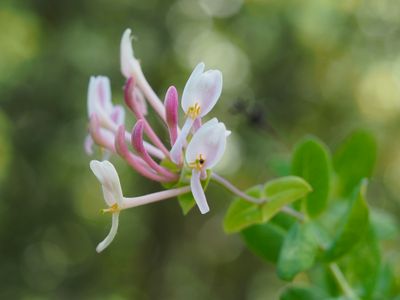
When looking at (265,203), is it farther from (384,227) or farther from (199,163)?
(384,227)

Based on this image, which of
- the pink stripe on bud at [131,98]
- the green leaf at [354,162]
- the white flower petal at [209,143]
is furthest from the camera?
the green leaf at [354,162]

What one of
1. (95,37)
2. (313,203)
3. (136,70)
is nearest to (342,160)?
(313,203)

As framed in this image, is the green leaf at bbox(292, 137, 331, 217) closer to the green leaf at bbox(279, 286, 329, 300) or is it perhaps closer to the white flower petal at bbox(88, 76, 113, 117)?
the green leaf at bbox(279, 286, 329, 300)

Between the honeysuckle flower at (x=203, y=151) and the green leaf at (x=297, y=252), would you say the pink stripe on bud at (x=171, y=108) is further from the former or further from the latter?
the green leaf at (x=297, y=252)

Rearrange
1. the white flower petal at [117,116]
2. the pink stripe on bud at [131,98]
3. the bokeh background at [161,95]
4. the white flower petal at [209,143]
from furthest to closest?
the bokeh background at [161,95] → the white flower petal at [117,116] → the pink stripe on bud at [131,98] → the white flower petal at [209,143]

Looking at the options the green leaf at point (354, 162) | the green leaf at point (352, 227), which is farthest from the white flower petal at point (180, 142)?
the green leaf at point (354, 162)

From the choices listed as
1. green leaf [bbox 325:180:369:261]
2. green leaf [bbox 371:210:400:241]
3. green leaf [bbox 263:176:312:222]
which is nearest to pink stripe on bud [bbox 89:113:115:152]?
green leaf [bbox 263:176:312:222]

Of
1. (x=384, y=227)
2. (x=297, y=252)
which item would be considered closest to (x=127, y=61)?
(x=297, y=252)
